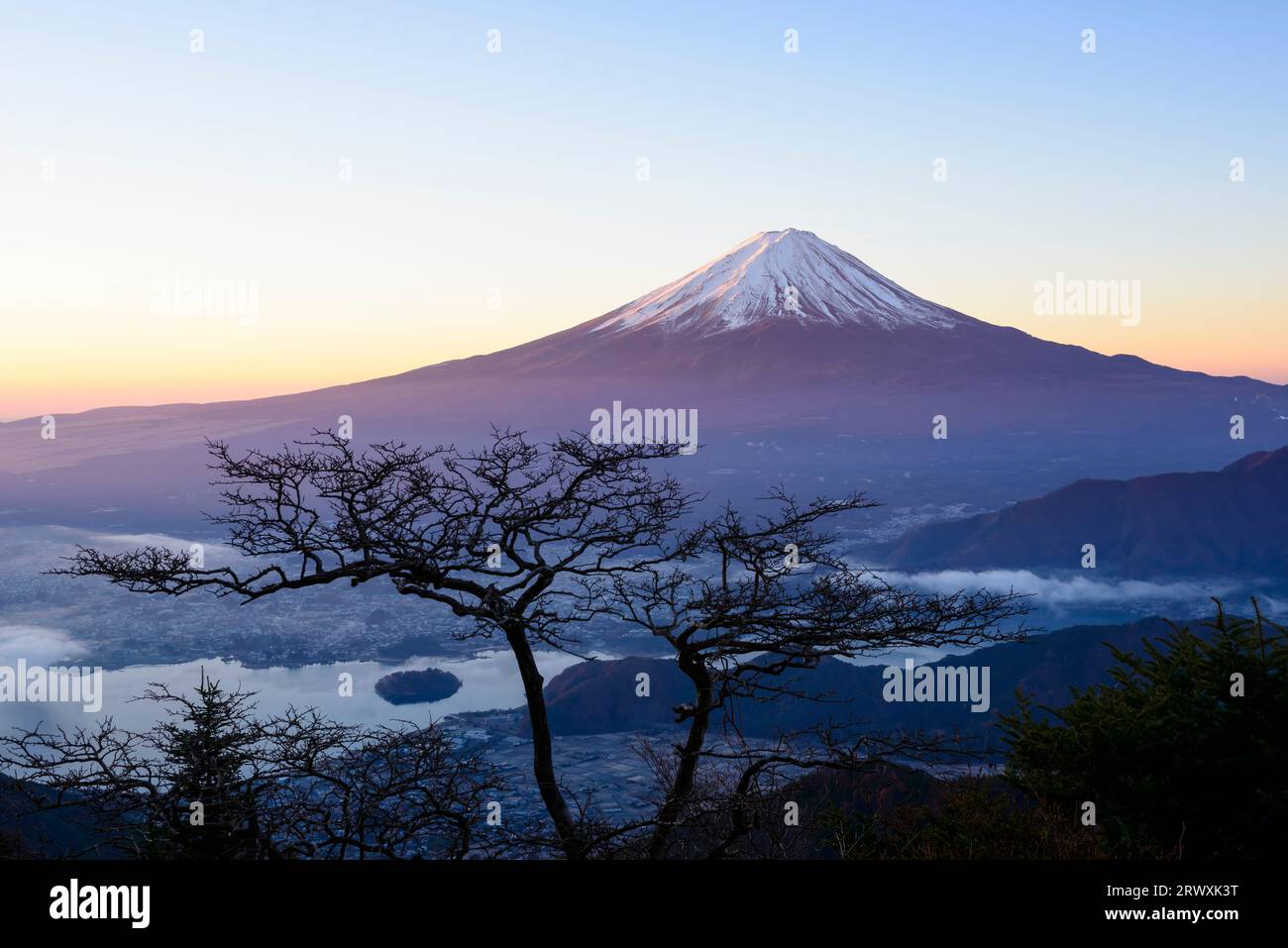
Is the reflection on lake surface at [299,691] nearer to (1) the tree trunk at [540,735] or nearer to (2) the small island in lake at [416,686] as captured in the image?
(2) the small island in lake at [416,686]

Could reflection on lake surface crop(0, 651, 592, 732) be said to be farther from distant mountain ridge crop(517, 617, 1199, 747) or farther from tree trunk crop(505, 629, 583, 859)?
tree trunk crop(505, 629, 583, 859)

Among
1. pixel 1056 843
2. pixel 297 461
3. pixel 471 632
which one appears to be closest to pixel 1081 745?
pixel 1056 843

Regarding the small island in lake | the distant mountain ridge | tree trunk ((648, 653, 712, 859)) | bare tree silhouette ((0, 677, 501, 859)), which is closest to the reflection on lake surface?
the small island in lake

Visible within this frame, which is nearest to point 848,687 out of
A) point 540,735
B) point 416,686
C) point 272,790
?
point 416,686

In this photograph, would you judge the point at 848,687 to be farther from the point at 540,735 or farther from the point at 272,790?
the point at 272,790
